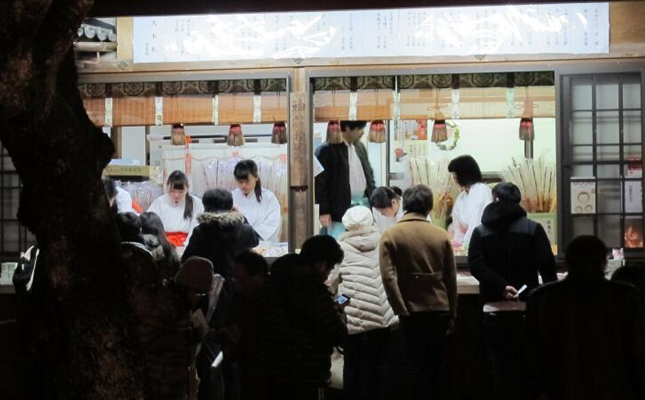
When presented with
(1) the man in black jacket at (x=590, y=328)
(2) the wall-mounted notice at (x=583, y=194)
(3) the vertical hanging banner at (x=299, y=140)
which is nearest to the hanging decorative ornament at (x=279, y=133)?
(3) the vertical hanging banner at (x=299, y=140)

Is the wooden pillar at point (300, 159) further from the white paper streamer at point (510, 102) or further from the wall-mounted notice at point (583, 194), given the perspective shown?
the wall-mounted notice at point (583, 194)

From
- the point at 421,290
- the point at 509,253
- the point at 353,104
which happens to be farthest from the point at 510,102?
the point at 421,290

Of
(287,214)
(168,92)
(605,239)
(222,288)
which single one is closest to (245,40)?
(168,92)

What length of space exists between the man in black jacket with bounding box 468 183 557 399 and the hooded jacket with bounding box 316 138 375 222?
2.96 m

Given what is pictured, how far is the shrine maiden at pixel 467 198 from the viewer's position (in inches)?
439

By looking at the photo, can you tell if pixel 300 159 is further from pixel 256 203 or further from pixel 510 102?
pixel 510 102

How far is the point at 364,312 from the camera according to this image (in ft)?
29.6

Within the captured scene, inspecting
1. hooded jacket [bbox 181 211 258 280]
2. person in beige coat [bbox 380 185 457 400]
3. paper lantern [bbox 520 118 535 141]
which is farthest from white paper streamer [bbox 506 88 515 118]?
hooded jacket [bbox 181 211 258 280]

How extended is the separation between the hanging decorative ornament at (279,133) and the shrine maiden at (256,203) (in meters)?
0.52

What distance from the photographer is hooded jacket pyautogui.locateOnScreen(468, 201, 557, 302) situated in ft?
29.8

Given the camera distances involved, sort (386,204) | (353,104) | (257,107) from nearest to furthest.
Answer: (386,204) → (353,104) → (257,107)

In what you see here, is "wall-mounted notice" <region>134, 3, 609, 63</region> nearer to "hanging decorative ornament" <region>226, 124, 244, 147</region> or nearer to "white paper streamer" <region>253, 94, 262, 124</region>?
"white paper streamer" <region>253, 94, 262, 124</region>

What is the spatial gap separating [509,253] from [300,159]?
2947mm

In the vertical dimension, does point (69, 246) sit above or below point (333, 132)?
below
